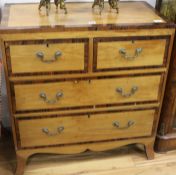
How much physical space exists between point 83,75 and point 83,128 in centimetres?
32

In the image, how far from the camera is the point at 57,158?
1.78m

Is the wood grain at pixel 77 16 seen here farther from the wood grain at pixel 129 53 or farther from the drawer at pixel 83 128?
the drawer at pixel 83 128

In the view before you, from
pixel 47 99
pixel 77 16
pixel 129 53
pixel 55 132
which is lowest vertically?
pixel 55 132

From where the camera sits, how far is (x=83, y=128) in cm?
157

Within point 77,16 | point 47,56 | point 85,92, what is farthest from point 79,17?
point 85,92

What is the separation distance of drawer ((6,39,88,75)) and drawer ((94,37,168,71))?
7cm

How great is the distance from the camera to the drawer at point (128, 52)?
134cm

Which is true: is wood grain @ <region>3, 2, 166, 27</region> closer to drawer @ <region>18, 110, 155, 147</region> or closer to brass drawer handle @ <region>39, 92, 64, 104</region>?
brass drawer handle @ <region>39, 92, 64, 104</region>

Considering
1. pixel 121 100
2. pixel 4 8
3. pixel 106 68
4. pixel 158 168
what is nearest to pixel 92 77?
pixel 106 68

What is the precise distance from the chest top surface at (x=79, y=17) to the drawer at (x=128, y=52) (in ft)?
0.24

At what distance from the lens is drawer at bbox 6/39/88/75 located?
1.28m

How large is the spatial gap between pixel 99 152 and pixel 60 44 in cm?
82

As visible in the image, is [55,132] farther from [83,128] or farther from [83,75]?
[83,75]

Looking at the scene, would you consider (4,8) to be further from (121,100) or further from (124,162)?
(124,162)
